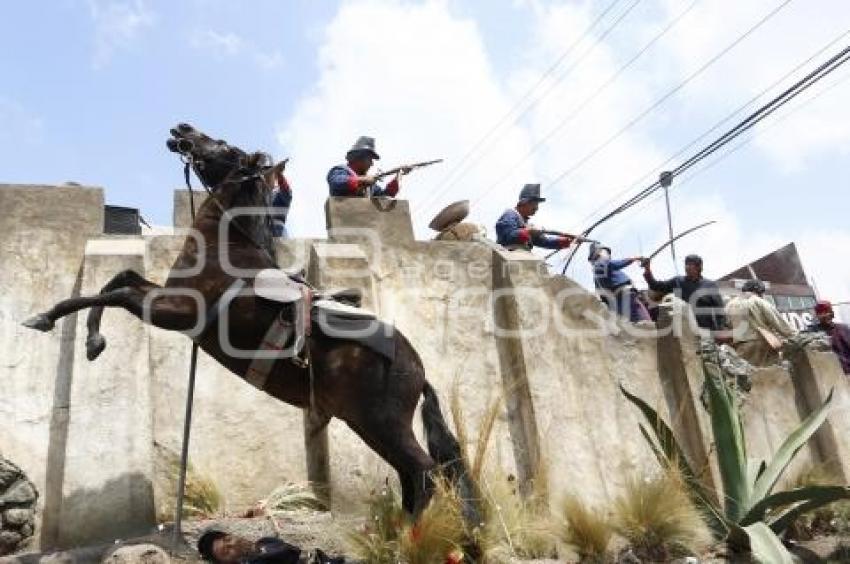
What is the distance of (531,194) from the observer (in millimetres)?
10766


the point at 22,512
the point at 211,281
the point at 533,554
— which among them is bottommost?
the point at 533,554

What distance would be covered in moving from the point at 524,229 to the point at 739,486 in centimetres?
409

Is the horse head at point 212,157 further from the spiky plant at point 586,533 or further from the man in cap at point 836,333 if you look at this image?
the man in cap at point 836,333

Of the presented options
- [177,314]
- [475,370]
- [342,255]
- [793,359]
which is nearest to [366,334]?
[177,314]

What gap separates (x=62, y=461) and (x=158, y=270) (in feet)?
6.56

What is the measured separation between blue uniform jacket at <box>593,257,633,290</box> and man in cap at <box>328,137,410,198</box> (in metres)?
2.70

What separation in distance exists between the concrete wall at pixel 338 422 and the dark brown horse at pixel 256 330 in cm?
A: 87

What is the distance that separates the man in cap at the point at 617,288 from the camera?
10148 mm

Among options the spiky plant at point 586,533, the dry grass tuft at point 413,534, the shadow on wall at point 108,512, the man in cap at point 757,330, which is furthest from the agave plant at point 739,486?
the shadow on wall at point 108,512

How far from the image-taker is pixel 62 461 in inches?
277

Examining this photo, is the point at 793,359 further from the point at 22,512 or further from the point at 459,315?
the point at 22,512

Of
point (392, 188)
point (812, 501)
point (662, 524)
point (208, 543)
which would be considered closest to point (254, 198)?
point (208, 543)

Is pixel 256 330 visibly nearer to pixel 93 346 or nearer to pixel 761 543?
pixel 93 346

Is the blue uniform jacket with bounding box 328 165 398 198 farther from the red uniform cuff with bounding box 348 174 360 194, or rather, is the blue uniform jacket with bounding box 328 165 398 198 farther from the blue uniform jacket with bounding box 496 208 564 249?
the blue uniform jacket with bounding box 496 208 564 249
